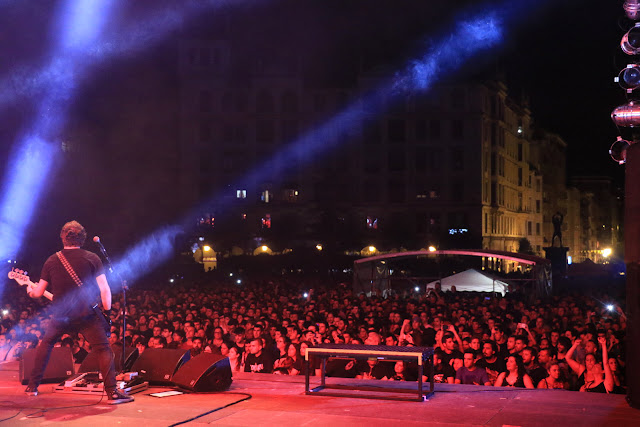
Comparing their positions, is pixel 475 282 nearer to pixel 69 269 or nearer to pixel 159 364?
pixel 159 364

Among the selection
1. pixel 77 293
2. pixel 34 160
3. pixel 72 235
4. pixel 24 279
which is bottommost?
pixel 77 293

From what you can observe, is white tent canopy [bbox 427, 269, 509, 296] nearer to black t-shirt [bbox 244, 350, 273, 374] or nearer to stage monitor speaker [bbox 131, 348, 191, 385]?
black t-shirt [bbox 244, 350, 273, 374]

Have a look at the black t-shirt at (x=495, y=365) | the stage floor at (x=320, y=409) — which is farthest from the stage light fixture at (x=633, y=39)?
the black t-shirt at (x=495, y=365)

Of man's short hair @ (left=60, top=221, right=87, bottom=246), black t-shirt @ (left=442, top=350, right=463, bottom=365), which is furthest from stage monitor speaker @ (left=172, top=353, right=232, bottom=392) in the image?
black t-shirt @ (left=442, top=350, right=463, bottom=365)

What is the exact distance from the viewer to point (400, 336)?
484 inches

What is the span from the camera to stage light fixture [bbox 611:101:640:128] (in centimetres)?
735

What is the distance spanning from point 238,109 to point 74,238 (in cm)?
5255

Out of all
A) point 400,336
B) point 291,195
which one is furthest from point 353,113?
point 400,336

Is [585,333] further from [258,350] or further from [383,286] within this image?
[383,286]

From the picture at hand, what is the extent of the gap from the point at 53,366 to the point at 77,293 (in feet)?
5.62

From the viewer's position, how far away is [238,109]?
5903 centimetres

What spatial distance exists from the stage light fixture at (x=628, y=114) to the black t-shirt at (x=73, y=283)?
205 inches

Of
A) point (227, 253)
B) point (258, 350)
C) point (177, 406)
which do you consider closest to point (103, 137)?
point (227, 253)

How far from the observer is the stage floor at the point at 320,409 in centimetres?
661
